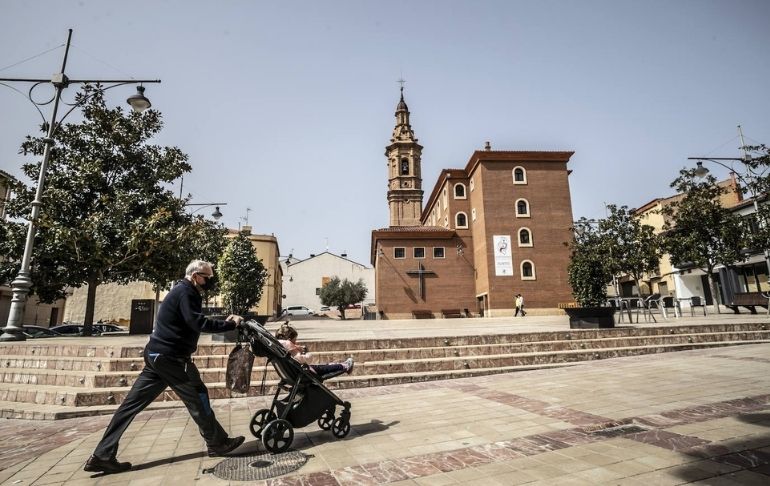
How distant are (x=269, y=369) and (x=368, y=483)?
17.5 feet

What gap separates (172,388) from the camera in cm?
372

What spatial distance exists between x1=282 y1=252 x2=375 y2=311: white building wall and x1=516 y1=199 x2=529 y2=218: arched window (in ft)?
112

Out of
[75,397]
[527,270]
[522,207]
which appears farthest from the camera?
[522,207]

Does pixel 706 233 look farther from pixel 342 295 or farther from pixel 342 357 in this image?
pixel 342 295

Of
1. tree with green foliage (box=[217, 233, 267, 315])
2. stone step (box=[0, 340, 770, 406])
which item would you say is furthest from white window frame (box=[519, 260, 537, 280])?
tree with green foliage (box=[217, 233, 267, 315])

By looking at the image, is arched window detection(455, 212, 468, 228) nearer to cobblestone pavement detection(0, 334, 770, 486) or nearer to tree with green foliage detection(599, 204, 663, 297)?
tree with green foliage detection(599, 204, 663, 297)

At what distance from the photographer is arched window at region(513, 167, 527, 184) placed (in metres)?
32.4

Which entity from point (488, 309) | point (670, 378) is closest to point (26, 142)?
point (670, 378)

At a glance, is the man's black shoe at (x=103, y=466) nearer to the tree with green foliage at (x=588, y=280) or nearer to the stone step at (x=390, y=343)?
the stone step at (x=390, y=343)

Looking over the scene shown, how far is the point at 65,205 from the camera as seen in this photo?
13.7 metres

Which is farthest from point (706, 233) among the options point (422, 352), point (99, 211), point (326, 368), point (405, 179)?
point (405, 179)

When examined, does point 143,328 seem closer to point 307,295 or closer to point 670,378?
point 670,378

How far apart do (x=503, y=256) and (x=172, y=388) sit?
2926 centimetres

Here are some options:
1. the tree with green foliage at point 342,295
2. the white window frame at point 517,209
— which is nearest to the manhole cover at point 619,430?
the white window frame at point 517,209
